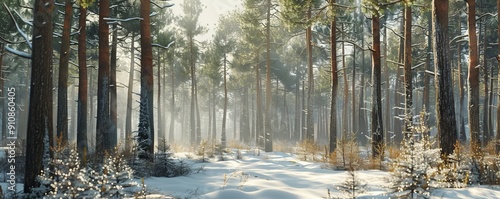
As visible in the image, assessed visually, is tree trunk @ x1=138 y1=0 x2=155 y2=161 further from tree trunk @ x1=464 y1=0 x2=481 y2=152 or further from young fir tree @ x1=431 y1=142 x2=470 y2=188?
tree trunk @ x1=464 y1=0 x2=481 y2=152

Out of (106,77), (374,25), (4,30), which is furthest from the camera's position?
(4,30)

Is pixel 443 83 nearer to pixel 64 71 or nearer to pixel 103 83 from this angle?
pixel 103 83

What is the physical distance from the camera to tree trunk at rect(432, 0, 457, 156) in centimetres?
746

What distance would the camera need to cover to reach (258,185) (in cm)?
703

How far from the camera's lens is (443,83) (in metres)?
7.63

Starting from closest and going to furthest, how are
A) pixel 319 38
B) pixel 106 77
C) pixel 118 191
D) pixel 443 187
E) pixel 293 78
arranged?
1. pixel 118 191
2. pixel 443 187
3. pixel 106 77
4. pixel 319 38
5. pixel 293 78

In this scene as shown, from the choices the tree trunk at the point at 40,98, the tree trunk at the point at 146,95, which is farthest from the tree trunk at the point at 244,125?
the tree trunk at the point at 40,98

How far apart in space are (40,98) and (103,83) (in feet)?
17.9

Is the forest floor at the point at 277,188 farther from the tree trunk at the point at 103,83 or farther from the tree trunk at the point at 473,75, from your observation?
the tree trunk at the point at 473,75

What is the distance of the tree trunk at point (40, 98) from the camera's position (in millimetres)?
5863

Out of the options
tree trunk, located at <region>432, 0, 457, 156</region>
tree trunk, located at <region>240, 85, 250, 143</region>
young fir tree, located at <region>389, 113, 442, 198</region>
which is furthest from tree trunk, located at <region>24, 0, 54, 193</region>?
tree trunk, located at <region>240, 85, 250, 143</region>

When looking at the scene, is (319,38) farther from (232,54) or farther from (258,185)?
(258,185)

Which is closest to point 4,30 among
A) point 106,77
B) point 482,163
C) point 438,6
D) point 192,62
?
point 106,77

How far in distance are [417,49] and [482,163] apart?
2153 cm
